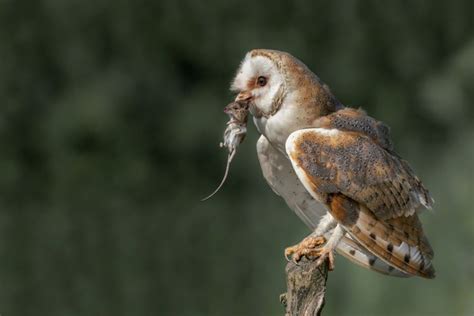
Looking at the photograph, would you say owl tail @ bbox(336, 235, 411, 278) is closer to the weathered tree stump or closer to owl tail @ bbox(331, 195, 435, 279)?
owl tail @ bbox(331, 195, 435, 279)

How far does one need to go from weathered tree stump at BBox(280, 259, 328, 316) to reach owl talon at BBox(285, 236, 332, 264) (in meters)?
0.11

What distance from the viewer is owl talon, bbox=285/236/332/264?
13.6ft

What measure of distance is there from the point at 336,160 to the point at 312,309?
65 centimetres

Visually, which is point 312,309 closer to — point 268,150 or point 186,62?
point 268,150

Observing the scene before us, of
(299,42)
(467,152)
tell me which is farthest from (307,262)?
(299,42)

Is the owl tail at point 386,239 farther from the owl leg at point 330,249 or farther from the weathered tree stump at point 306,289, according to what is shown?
the weathered tree stump at point 306,289

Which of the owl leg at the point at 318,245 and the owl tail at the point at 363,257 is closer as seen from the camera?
the owl leg at the point at 318,245

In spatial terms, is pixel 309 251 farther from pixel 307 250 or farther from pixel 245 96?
pixel 245 96

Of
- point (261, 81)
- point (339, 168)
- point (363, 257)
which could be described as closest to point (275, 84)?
point (261, 81)

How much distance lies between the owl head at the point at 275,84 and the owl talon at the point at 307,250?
563 millimetres

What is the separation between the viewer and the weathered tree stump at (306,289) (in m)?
3.89

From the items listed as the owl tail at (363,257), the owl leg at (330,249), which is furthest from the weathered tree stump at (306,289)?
the owl tail at (363,257)

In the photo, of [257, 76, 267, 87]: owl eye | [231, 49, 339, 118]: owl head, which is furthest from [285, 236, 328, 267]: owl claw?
[257, 76, 267, 87]: owl eye

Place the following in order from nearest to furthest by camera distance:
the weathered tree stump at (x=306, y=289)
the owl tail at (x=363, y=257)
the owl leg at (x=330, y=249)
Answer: the weathered tree stump at (x=306, y=289), the owl leg at (x=330, y=249), the owl tail at (x=363, y=257)
